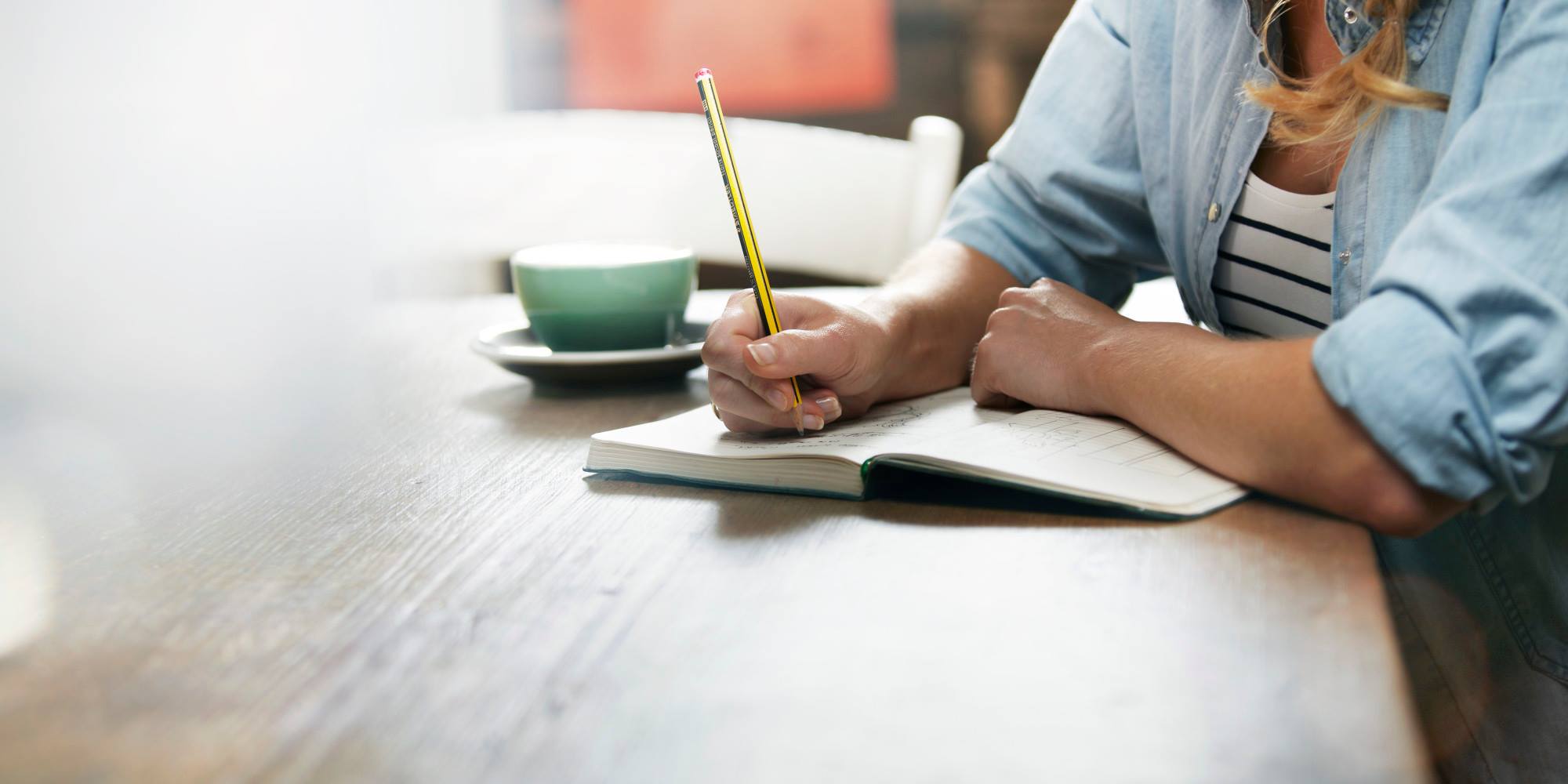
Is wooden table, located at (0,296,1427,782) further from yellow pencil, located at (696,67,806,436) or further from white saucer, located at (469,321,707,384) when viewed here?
white saucer, located at (469,321,707,384)

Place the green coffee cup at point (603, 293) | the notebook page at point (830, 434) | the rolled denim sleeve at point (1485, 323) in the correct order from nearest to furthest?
the rolled denim sleeve at point (1485, 323) < the notebook page at point (830, 434) < the green coffee cup at point (603, 293)

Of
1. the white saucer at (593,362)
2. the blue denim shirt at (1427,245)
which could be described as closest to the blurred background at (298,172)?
the white saucer at (593,362)

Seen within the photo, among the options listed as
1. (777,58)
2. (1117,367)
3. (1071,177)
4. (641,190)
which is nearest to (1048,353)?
(1117,367)

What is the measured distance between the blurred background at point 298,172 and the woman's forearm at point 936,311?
37 centimetres

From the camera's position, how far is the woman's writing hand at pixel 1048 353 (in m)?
0.74

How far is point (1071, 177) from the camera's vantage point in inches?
39.9

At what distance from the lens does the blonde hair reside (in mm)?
725

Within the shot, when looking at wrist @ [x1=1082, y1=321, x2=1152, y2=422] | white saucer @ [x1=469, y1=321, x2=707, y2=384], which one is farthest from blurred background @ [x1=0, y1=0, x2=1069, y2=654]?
wrist @ [x1=1082, y1=321, x2=1152, y2=422]

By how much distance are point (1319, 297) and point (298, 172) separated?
2018mm

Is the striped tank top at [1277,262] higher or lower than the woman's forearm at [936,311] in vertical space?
higher

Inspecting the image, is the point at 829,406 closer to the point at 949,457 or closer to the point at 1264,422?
the point at 949,457

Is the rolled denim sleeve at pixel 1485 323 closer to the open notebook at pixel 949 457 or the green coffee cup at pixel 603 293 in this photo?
the open notebook at pixel 949 457

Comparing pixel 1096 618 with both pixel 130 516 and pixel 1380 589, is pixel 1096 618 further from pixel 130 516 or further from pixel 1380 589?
pixel 130 516

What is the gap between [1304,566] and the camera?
1.69 feet
